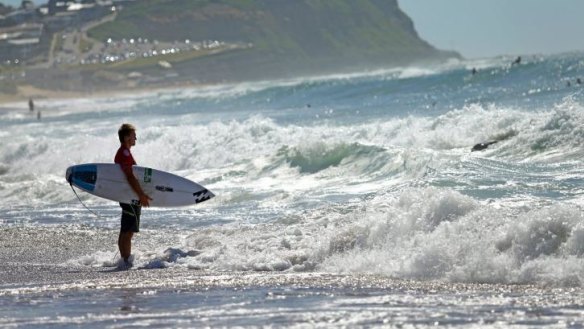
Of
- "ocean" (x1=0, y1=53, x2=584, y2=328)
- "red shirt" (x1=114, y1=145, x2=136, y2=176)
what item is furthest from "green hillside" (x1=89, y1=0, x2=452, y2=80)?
"red shirt" (x1=114, y1=145, x2=136, y2=176)

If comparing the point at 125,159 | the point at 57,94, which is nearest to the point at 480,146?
the point at 125,159

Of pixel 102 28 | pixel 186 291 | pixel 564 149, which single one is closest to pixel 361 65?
pixel 102 28

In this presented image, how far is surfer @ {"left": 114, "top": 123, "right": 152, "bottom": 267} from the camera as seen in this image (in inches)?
511

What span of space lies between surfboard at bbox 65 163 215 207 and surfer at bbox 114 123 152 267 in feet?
1.87

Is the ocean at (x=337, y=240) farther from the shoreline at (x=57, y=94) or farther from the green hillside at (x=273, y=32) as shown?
the green hillside at (x=273, y=32)

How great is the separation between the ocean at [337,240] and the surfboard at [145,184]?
0.47 meters

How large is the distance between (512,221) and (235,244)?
3447 millimetres

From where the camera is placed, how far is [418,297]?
9953mm

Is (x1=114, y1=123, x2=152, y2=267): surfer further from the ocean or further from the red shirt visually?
the ocean

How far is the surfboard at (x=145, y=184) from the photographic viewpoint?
14.3 m

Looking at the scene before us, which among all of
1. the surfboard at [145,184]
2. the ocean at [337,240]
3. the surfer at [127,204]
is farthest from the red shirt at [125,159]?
the ocean at [337,240]

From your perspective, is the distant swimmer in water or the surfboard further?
the distant swimmer in water

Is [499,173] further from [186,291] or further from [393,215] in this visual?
[186,291]

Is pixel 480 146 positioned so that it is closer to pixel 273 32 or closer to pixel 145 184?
pixel 145 184
